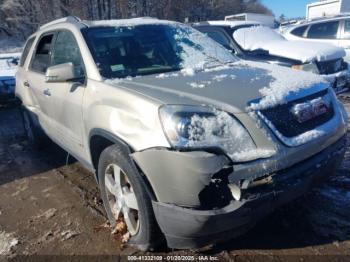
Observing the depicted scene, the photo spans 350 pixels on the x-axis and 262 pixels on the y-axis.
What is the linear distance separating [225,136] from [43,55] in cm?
312

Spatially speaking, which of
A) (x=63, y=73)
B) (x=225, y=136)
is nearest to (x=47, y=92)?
(x=63, y=73)

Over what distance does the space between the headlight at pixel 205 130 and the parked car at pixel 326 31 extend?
8.00m

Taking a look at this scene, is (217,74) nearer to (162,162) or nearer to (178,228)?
(162,162)

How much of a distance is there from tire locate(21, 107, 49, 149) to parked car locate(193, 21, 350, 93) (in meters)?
4.14

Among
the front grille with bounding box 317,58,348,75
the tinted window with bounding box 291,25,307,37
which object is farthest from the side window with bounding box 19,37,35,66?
the tinted window with bounding box 291,25,307,37

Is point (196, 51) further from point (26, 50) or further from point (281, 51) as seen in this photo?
point (281, 51)

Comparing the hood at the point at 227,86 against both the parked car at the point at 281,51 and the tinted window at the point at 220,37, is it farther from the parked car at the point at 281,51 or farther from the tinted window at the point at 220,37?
the tinted window at the point at 220,37

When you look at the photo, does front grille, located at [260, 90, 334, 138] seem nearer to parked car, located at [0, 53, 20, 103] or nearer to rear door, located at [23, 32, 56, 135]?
rear door, located at [23, 32, 56, 135]

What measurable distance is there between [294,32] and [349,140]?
5771mm

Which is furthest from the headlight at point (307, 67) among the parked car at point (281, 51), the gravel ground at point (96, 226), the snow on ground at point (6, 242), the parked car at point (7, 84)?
the parked car at point (7, 84)

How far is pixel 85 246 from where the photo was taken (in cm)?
303

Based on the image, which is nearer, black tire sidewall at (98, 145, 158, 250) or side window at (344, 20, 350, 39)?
black tire sidewall at (98, 145, 158, 250)

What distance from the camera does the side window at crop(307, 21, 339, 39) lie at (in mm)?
9438

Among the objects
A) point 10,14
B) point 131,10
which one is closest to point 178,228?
point 131,10
